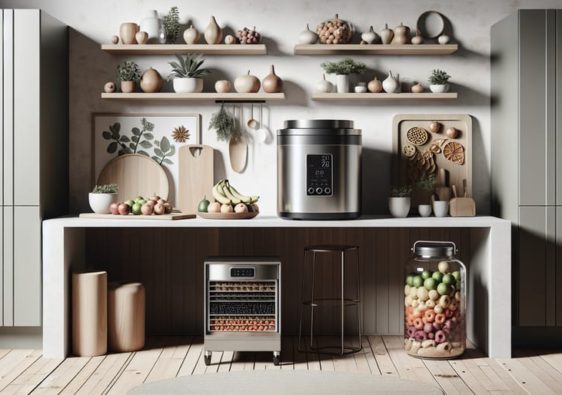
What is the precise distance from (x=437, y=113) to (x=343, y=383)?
8.76 ft

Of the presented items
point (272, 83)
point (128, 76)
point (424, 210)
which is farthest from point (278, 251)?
point (128, 76)

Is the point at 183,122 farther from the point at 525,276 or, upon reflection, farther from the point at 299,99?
the point at 525,276

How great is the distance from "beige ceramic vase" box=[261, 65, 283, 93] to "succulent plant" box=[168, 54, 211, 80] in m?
0.38

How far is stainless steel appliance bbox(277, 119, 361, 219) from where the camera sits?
14.4ft

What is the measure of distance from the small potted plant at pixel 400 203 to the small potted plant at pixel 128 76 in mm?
1691

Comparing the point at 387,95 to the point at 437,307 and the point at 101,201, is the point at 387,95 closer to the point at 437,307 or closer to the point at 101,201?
the point at 437,307

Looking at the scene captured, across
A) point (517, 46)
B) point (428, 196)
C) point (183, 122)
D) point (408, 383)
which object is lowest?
point (408, 383)

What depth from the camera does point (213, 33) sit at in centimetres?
474

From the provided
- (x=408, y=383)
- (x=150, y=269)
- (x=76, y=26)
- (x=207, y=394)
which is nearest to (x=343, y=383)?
(x=408, y=383)

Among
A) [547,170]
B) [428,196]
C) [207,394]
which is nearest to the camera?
[207,394]

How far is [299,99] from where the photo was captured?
16.1 ft

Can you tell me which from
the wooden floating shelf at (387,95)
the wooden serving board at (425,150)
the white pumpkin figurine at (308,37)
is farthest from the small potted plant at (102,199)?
the wooden serving board at (425,150)

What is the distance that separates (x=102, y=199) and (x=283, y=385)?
2265 millimetres

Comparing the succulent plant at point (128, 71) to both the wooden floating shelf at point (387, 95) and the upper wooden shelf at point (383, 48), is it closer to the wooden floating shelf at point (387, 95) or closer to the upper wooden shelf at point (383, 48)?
the upper wooden shelf at point (383, 48)
